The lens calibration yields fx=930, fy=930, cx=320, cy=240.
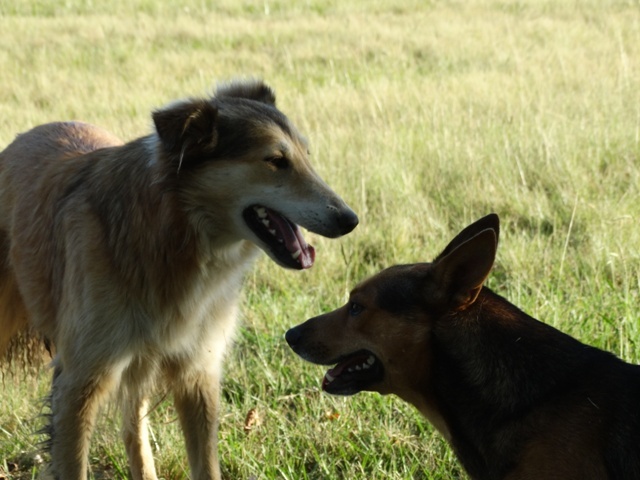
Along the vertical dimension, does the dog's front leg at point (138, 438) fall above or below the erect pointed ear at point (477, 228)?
below

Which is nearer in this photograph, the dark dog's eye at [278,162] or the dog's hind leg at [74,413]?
the dog's hind leg at [74,413]

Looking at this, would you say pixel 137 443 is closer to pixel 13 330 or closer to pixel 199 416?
pixel 199 416

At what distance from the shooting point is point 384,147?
9227mm

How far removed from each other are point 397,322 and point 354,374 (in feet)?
1.08

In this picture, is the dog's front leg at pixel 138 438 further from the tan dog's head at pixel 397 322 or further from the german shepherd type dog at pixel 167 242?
the tan dog's head at pixel 397 322

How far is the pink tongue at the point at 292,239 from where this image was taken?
4.43 meters

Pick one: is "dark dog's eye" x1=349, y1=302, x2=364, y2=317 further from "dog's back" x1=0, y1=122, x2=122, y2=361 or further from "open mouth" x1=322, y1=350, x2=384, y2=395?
"dog's back" x1=0, y1=122, x2=122, y2=361

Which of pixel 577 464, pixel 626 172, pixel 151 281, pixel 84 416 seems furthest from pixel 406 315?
pixel 626 172

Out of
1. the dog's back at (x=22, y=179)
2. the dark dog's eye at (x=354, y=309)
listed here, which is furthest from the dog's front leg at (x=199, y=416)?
the dog's back at (x=22, y=179)

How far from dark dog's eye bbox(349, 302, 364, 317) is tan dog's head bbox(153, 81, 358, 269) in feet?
1.04

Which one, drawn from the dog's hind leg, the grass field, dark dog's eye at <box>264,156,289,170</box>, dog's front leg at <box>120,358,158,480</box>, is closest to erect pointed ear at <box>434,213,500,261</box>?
dark dog's eye at <box>264,156,289,170</box>

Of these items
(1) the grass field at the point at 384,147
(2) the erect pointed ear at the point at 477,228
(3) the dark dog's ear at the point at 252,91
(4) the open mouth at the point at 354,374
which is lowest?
(1) the grass field at the point at 384,147

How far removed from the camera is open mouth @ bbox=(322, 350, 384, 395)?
4.14 m

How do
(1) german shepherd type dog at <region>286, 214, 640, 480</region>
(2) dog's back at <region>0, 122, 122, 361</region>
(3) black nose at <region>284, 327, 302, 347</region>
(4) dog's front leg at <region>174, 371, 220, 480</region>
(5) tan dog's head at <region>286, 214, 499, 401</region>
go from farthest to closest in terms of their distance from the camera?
(2) dog's back at <region>0, 122, 122, 361</region> → (4) dog's front leg at <region>174, 371, 220, 480</region> → (3) black nose at <region>284, 327, 302, 347</region> → (5) tan dog's head at <region>286, 214, 499, 401</region> → (1) german shepherd type dog at <region>286, 214, 640, 480</region>
